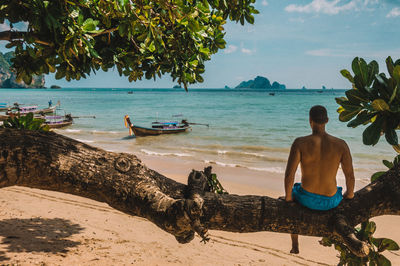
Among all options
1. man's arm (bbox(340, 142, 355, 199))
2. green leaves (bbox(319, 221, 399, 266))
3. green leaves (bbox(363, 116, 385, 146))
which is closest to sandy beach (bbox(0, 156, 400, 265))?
green leaves (bbox(319, 221, 399, 266))

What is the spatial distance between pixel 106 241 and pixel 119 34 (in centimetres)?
374

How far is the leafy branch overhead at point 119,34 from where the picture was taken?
2.39 meters

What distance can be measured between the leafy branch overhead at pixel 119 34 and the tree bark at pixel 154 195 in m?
0.84

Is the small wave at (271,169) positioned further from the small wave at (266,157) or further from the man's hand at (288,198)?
the man's hand at (288,198)

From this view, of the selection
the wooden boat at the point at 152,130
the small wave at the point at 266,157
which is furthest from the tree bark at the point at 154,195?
the wooden boat at the point at 152,130

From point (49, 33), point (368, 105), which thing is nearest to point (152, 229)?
point (49, 33)

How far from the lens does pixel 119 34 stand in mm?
2953

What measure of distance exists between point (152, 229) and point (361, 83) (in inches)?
198

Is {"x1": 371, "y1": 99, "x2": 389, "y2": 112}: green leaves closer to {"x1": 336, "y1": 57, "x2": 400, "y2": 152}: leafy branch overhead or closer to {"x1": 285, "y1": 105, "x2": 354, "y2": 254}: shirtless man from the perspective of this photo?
{"x1": 336, "y1": 57, "x2": 400, "y2": 152}: leafy branch overhead

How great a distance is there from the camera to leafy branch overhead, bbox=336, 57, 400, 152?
2.05 m

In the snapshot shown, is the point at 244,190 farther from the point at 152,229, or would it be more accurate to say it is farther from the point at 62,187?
the point at 62,187

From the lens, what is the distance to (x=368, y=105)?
2.16 meters

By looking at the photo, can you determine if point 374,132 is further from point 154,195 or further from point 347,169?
point 154,195

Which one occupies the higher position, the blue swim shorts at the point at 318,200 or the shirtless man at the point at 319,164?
the shirtless man at the point at 319,164
